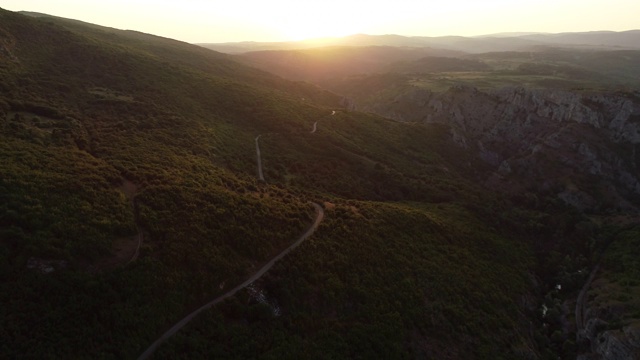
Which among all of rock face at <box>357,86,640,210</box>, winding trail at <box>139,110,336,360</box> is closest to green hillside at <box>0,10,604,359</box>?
winding trail at <box>139,110,336,360</box>

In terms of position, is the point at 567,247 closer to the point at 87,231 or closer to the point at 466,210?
the point at 466,210

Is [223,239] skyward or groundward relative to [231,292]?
skyward

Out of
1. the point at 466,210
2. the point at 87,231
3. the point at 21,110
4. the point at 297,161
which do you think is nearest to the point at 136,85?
the point at 21,110

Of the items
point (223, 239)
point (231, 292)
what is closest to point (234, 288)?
point (231, 292)

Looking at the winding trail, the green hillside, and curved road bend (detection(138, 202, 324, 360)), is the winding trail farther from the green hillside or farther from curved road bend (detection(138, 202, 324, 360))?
the green hillside

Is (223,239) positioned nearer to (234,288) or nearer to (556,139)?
(234,288)

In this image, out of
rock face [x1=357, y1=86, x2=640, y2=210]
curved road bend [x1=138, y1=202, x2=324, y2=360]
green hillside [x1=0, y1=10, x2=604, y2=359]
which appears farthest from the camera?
rock face [x1=357, y1=86, x2=640, y2=210]
